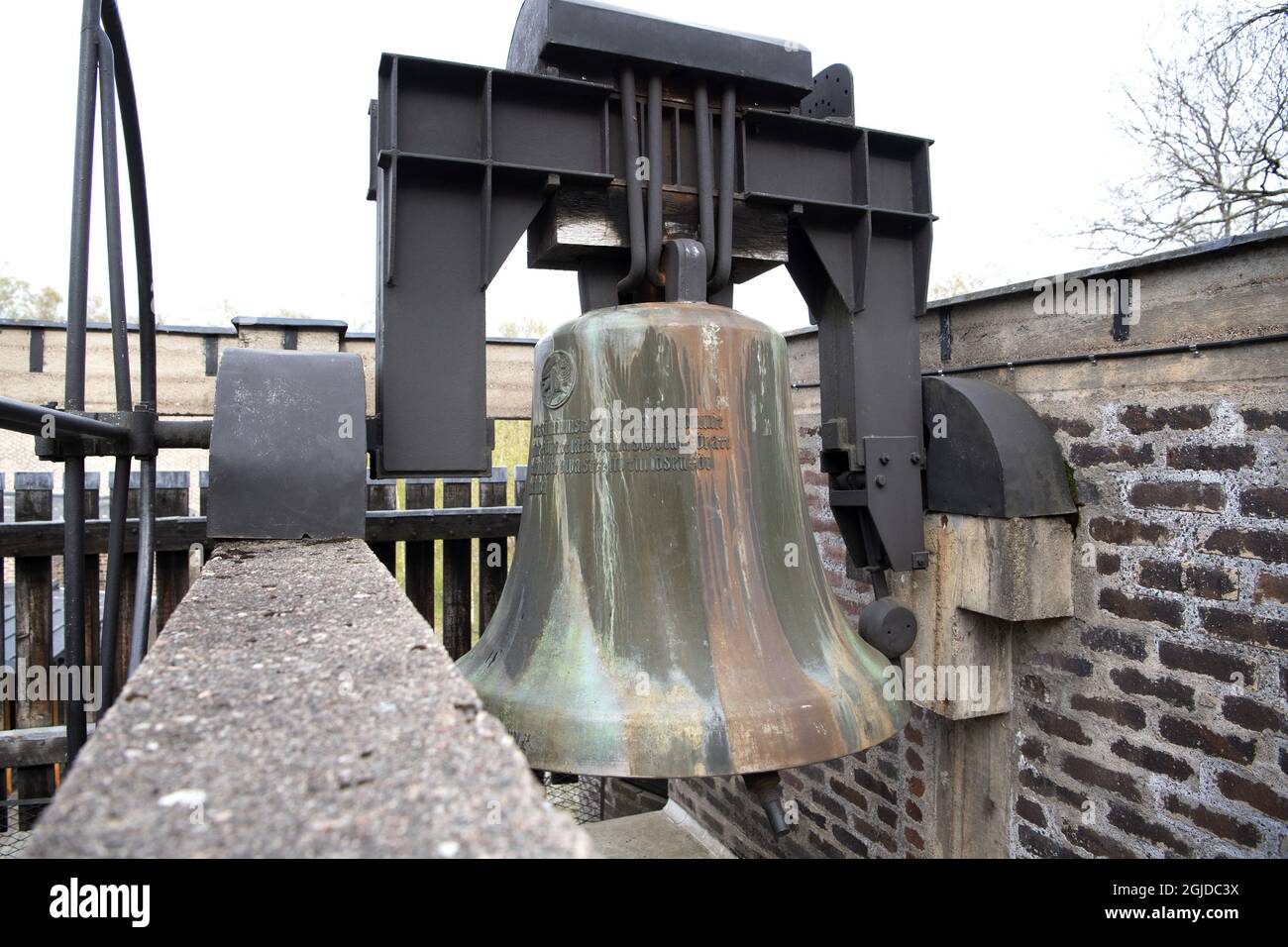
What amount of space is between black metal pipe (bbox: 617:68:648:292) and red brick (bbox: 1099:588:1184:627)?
67.3 inches

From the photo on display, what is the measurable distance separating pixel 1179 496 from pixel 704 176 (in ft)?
5.16

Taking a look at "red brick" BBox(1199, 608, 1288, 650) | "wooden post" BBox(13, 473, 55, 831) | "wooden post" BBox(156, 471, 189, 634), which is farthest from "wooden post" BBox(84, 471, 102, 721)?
"red brick" BBox(1199, 608, 1288, 650)

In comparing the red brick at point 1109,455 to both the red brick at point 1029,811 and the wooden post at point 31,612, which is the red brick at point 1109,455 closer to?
the red brick at point 1029,811

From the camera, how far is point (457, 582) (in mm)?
3990

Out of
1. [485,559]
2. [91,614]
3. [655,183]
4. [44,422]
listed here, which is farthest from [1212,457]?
[91,614]

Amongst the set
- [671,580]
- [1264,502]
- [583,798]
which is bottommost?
[583,798]

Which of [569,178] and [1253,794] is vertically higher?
[569,178]

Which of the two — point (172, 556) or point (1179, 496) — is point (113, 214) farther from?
point (1179, 496)

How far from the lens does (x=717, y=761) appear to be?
150 centimetres

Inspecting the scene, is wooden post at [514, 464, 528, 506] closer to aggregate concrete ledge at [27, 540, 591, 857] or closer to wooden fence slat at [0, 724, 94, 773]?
wooden fence slat at [0, 724, 94, 773]

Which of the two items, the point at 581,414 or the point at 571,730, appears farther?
the point at 581,414

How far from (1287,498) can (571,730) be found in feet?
5.95
